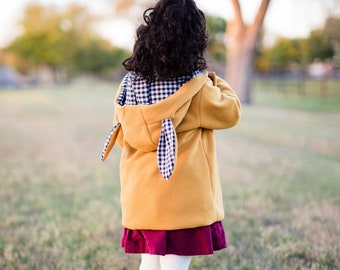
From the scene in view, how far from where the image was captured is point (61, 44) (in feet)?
144

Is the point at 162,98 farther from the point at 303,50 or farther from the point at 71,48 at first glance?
the point at 71,48

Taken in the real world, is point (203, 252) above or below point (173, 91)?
below

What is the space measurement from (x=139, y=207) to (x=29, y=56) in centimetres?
4736

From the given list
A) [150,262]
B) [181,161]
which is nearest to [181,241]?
[150,262]

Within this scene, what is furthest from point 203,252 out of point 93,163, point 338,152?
point 338,152

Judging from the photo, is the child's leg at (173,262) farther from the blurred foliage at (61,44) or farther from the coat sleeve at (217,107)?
the blurred foliage at (61,44)

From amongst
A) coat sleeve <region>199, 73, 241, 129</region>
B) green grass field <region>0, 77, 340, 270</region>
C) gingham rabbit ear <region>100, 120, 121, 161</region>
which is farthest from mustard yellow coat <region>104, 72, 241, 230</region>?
green grass field <region>0, 77, 340, 270</region>

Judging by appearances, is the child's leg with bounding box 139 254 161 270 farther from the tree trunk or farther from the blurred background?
the tree trunk

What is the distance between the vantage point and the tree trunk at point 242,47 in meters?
13.7

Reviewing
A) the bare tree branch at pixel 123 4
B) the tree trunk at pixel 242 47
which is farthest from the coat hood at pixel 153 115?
the bare tree branch at pixel 123 4

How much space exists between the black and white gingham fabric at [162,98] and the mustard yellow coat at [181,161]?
4 centimetres

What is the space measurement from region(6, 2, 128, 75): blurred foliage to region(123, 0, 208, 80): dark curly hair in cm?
3775

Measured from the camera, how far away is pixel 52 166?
243 inches

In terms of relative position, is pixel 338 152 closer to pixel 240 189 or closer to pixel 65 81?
pixel 240 189
